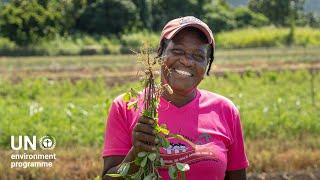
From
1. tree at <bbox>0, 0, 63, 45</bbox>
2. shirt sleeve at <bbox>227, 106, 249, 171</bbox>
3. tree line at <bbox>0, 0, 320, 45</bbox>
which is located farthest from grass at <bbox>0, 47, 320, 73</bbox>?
shirt sleeve at <bbox>227, 106, 249, 171</bbox>

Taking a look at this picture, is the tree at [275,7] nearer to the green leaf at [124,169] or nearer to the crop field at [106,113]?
the crop field at [106,113]

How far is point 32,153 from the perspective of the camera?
6.57m

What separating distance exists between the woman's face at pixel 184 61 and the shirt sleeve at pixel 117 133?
0.19 m

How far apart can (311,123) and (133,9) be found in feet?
10.9

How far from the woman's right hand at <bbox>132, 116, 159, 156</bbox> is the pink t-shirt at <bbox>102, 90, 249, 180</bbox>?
228 millimetres

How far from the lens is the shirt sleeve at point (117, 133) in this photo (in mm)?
2068

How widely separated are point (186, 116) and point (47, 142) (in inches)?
207

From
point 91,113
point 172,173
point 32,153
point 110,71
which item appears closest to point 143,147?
point 172,173

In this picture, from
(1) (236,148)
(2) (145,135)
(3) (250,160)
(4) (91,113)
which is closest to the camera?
(2) (145,135)

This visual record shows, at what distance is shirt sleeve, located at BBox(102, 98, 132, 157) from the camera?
6.79 feet

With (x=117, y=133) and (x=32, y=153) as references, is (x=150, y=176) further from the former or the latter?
(x=32, y=153)

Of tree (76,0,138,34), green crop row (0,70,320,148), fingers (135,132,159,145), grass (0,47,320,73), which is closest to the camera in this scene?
fingers (135,132,159,145)

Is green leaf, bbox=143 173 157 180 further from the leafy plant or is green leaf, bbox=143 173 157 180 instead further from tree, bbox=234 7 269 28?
tree, bbox=234 7 269 28

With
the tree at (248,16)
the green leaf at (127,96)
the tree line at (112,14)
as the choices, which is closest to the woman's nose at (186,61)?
the green leaf at (127,96)
